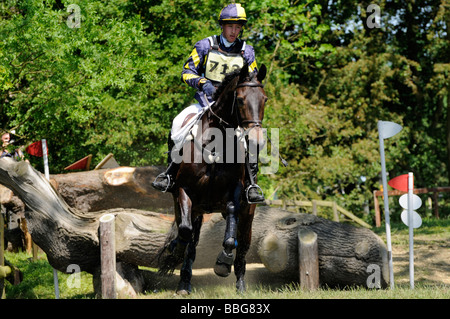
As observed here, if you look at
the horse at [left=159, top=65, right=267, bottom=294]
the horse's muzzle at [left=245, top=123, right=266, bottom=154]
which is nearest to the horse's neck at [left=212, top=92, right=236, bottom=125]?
the horse at [left=159, top=65, right=267, bottom=294]

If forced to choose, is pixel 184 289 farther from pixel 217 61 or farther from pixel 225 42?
pixel 225 42

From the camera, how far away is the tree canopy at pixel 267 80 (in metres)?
11.7

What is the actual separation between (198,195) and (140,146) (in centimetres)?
870

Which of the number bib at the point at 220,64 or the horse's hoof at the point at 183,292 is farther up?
the number bib at the point at 220,64

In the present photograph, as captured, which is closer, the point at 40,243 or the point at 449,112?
the point at 40,243

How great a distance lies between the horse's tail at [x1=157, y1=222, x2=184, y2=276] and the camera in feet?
26.7

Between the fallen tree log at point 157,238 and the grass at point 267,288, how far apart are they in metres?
0.40

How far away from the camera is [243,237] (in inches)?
345

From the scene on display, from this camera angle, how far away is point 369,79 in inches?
880

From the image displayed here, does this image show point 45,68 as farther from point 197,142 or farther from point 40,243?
point 197,142

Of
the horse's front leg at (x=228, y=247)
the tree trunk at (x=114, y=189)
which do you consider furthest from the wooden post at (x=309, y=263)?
the tree trunk at (x=114, y=189)

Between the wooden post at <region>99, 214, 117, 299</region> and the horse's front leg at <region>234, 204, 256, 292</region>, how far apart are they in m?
1.91

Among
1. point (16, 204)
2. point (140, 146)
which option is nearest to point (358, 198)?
point (140, 146)

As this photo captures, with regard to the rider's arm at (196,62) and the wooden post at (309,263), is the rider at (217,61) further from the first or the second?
the wooden post at (309,263)
